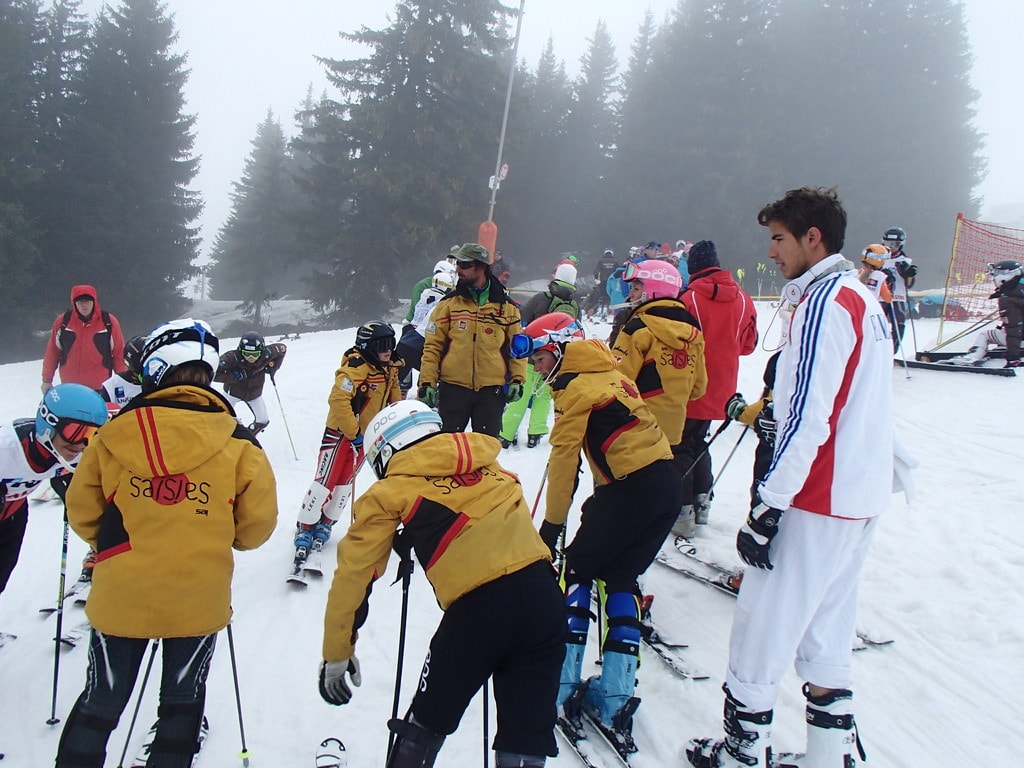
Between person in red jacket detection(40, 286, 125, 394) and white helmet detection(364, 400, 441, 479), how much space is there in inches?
278

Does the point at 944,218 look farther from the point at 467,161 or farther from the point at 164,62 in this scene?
the point at 164,62

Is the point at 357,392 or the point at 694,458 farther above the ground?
the point at 357,392

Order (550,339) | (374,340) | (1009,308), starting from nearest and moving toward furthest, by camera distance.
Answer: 1. (550,339)
2. (374,340)
3. (1009,308)

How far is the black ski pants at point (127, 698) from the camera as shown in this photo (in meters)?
2.46

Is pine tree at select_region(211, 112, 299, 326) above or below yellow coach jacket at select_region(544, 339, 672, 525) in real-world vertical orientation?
above

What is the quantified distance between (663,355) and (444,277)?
167 inches

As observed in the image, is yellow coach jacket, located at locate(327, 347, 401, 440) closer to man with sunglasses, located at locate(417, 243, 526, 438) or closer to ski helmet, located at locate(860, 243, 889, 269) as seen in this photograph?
man with sunglasses, located at locate(417, 243, 526, 438)

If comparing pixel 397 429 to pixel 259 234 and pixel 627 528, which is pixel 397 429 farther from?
pixel 259 234

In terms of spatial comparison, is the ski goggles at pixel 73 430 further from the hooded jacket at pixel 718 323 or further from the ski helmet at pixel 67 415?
the hooded jacket at pixel 718 323

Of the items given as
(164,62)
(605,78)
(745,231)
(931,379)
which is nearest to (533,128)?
(605,78)

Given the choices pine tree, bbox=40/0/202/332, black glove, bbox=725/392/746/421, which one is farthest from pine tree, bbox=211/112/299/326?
black glove, bbox=725/392/746/421

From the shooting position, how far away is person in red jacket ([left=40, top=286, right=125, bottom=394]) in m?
8.22

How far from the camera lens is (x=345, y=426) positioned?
5.03 meters

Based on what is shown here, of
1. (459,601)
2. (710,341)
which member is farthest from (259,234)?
(459,601)
